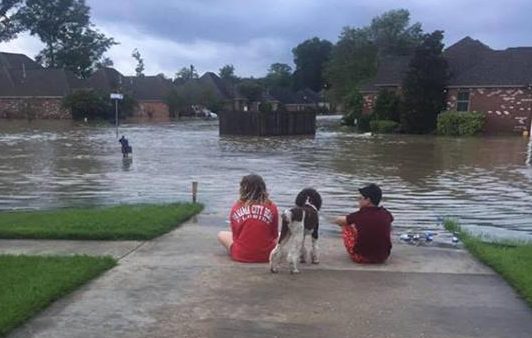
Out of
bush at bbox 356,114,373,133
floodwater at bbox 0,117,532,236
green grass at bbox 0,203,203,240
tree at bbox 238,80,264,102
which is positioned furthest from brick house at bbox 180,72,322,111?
green grass at bbox 0,203,203,240

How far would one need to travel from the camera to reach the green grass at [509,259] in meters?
6.60

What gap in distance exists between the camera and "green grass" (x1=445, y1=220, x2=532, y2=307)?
660cm

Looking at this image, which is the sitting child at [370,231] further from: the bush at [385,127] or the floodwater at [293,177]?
the bush at [385,127]

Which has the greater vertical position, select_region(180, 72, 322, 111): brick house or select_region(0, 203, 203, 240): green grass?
select_region(180, 72, 322, 111): brick house

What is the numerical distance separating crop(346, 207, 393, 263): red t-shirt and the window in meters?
42.4

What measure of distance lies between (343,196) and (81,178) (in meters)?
7.81

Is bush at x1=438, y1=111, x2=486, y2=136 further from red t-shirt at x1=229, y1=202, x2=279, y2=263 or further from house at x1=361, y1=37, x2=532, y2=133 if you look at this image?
red t-shirt at x1=229, y1=202, x2=279, y2=263

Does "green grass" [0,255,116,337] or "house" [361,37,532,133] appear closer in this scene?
"green grass" [0,255,116,337]

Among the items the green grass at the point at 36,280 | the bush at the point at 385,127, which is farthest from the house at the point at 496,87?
the green grass at the point at 36,280

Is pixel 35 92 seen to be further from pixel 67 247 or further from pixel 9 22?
pixel 67 247

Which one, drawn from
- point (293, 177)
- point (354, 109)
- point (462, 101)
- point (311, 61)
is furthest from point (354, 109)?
point (311, 61)

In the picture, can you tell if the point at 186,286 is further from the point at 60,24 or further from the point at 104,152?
the point at 60,24

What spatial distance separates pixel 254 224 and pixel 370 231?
1.36m

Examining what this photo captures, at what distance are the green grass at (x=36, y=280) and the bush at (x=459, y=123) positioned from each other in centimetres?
4036
